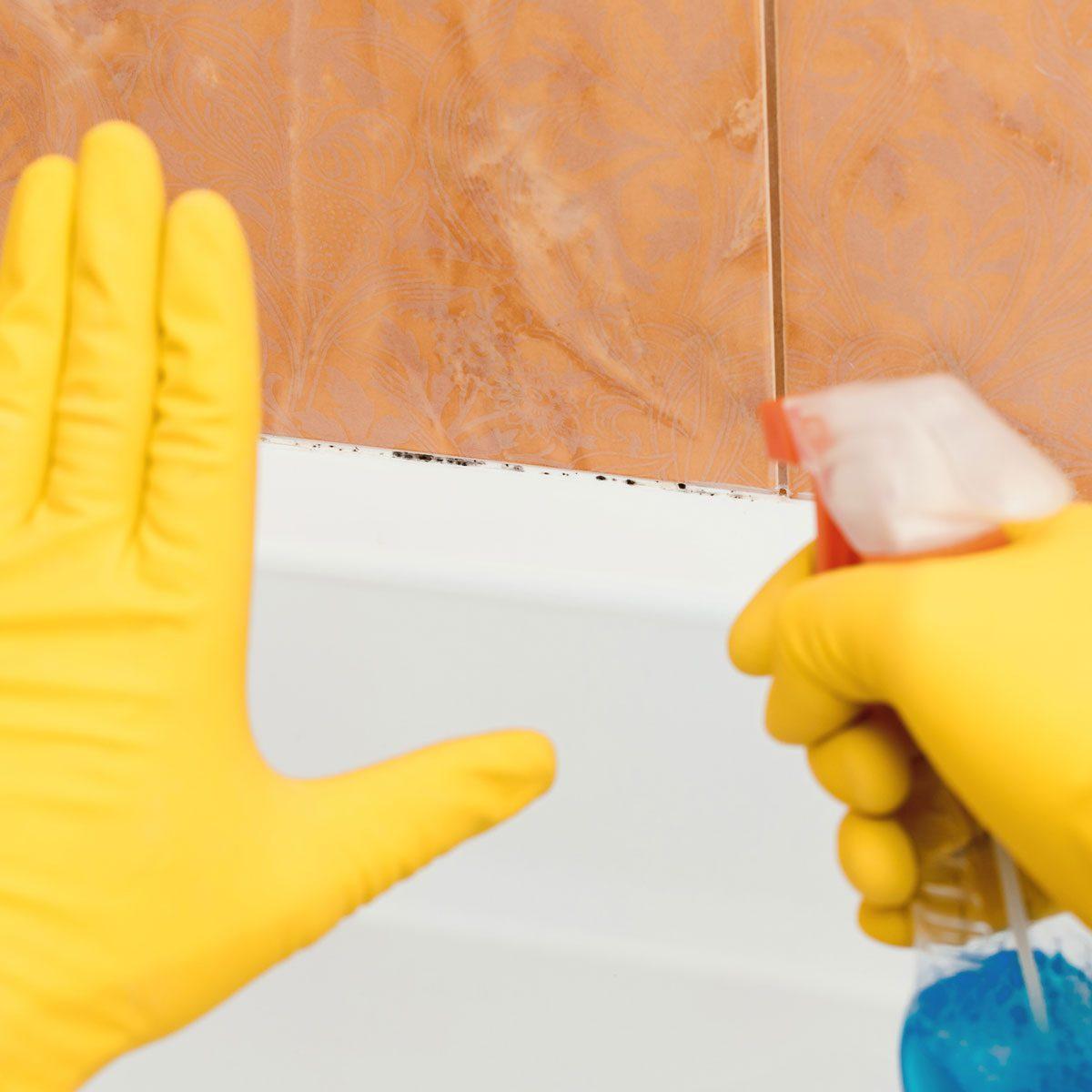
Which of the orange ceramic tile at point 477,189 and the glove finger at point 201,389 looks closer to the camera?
the glove finger at point 201,389

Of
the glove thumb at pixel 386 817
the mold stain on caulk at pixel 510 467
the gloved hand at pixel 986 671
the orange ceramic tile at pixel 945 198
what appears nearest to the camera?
the gloved hand at pixel 986 671

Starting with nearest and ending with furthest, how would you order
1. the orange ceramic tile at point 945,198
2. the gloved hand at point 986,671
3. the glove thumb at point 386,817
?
the gloved hand at point 986,671 < the glove thumb at point 386,817 < the orange ceramic tile at point 945,198

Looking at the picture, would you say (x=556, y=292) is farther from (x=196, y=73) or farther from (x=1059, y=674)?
(x=1059, y=674)

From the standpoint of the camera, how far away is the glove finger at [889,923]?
20.3 inches

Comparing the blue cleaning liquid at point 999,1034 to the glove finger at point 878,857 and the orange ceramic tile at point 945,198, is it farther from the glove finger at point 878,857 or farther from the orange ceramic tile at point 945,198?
the orange ceramic tile at point 945,198

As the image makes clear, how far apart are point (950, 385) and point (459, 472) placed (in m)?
0.40

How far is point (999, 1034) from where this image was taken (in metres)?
0.47

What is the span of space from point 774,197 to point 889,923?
0.41 m

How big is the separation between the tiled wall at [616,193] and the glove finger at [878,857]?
374 mm

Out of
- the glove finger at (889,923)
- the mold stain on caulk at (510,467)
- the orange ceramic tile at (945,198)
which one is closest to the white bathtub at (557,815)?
the mold stain on caulk at (510,467)

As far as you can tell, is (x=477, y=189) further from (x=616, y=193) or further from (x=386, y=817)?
(x=386, y=817)

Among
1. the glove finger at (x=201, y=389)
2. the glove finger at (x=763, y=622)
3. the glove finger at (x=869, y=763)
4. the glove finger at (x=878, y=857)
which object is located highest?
the glove finger at (x=201, y=389)

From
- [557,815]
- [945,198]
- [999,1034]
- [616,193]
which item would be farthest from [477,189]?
[999,1034]

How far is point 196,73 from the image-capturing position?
0.80 meters
